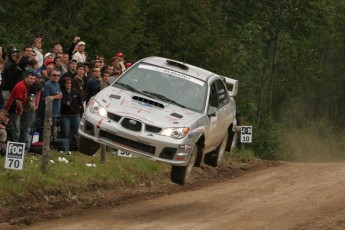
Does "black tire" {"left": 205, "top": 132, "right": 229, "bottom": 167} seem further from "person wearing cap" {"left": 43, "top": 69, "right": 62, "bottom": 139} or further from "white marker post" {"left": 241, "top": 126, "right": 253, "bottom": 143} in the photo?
"white marker post" {"left": 241, "top": 126, "right": 253, "bottom": 143}

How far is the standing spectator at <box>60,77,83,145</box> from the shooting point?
699 inches

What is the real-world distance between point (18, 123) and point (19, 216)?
105 inches

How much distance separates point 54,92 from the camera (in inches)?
678

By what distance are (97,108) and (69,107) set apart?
3.52 meters

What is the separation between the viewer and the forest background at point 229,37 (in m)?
28.3

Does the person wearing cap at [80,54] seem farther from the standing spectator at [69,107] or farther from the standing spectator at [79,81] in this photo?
the standing spectator at [69,107]

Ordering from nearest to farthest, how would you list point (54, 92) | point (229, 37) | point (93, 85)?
point (54, 92), point (93, 85), point (229, 37)

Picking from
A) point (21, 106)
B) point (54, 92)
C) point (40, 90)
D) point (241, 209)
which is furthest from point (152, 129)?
point (54, 92)

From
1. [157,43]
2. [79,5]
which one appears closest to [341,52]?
[157,43]

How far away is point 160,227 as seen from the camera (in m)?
13.1

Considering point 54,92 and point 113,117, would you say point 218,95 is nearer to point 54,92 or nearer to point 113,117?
point 113,117

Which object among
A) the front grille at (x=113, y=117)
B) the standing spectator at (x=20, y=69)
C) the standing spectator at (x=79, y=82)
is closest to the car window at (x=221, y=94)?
the front grille at (x=113, y=117)

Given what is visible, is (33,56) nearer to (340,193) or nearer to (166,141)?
(166,141)

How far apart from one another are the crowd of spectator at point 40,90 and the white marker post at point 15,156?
40.4 inches
